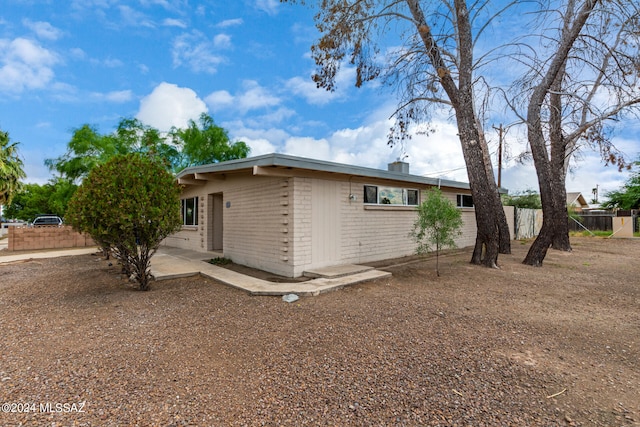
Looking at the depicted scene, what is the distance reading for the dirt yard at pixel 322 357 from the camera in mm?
2240

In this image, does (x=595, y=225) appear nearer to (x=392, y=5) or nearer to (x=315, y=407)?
(x=392, y=5)

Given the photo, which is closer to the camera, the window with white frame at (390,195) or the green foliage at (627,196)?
the window with white frame at (390,195)

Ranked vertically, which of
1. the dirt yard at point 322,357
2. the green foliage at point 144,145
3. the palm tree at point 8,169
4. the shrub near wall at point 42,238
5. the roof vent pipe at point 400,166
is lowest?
the dirt yard at point 322,357

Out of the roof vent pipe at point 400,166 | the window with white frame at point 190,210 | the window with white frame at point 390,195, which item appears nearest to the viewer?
the window with white frame at point 390,195

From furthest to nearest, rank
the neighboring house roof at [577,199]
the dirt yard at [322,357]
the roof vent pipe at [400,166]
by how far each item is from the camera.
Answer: the neighboring house roof at [577,199] < the roof vent pipe at [400,166] < the dirt yard at [322,357]

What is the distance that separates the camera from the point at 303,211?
6824mm

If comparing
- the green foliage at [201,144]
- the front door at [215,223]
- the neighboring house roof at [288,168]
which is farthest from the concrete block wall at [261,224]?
the green foliage at [201,144]

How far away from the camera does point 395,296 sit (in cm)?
524

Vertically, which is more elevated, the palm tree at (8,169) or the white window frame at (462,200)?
the palm tree at (8,169)

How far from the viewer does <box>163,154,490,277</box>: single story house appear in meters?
6.74

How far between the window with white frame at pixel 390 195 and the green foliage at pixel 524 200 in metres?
15.8

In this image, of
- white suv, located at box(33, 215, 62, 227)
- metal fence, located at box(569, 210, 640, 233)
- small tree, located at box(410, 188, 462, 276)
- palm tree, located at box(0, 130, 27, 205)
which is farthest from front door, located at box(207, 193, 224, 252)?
metal fence, located at box(569, 210, 640, 233)

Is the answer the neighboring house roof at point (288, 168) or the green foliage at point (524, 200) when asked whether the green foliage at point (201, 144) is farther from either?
the green foliage at point (524, 200)

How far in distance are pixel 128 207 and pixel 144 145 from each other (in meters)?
21.9
